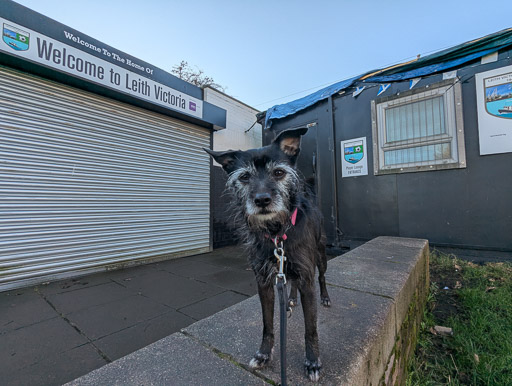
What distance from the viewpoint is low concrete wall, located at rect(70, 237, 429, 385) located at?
1.33 metres

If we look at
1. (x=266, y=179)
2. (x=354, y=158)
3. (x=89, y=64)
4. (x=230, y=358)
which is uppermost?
(x=89, y=64)

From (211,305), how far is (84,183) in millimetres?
3842

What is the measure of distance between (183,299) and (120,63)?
5077mm

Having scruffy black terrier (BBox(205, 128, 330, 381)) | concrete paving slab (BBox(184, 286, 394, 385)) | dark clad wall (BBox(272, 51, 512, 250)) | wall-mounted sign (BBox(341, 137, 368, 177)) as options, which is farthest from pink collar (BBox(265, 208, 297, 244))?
wall-mounted sign (BBox(341, 137, 368, 177))

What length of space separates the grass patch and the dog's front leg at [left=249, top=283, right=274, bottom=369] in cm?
171

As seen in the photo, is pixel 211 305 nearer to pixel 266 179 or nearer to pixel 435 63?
pixel 266 179

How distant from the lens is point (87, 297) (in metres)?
3.73

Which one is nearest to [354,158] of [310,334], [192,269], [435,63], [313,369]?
[435,63]

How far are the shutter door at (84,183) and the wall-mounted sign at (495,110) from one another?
6.97m

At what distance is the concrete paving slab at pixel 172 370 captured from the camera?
1.29m

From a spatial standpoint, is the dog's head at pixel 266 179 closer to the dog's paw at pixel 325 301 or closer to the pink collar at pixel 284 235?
the pink collar at pixel 284 235

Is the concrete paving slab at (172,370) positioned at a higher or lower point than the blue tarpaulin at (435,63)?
lower

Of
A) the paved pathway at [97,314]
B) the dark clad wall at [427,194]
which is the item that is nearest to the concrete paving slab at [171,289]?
the paved pathway at [97,314]

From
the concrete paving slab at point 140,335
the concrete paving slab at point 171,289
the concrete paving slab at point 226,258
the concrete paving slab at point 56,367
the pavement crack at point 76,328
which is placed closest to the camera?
the concrete paving slab at point 56,367
